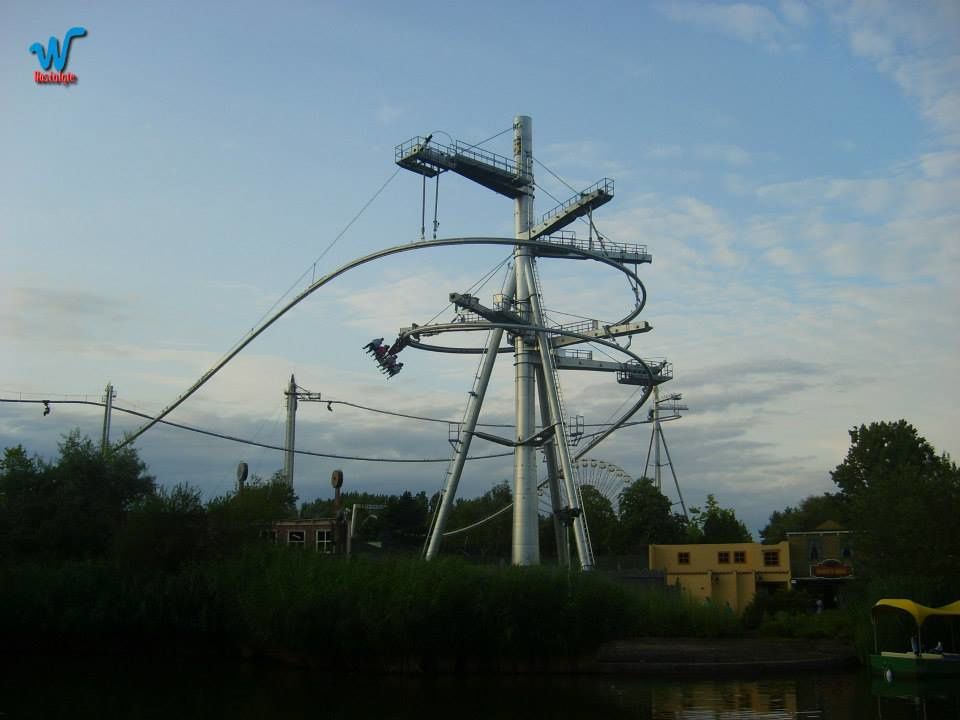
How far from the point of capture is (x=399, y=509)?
Answer: 90.5 m

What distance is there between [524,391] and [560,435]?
2888 millimetres

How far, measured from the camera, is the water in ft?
73.0

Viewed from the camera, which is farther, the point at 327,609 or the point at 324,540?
the point at 324,540

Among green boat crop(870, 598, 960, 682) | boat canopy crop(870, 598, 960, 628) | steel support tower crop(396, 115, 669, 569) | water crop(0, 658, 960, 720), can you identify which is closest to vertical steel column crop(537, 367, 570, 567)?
steel support tower crop(396, 115, 669, 569)

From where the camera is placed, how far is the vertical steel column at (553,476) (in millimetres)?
44656

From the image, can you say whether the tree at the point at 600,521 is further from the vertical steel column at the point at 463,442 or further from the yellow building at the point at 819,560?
the vertical steel column at the point at 463,442

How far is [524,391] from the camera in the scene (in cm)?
4412

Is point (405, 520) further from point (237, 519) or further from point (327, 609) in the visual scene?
point (327, 609)

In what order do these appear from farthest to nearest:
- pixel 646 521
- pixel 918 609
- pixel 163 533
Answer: pixel 646 521 < pixel 163 533 < pixel 918 609

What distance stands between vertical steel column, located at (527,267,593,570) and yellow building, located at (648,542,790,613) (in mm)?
12707

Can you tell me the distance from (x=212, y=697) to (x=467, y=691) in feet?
21.6

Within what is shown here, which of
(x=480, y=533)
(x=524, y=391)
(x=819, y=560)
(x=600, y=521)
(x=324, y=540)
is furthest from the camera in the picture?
(x=480, y=533)

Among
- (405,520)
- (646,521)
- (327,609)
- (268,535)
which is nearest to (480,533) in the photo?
(405,520)

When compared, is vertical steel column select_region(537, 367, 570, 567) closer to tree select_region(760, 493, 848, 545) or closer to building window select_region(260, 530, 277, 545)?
building window select_region(260, 530, 277, 545)
